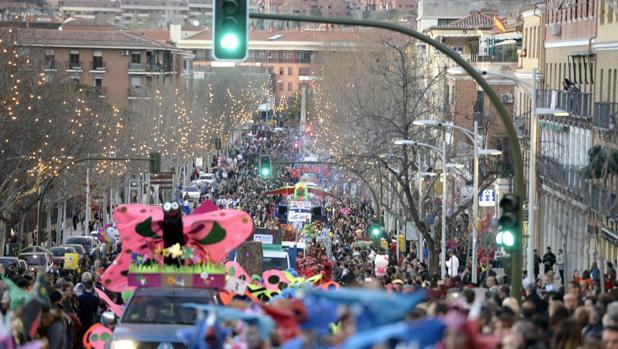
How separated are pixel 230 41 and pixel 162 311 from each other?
11.5 feet

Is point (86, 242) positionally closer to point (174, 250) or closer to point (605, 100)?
point (605, 100)

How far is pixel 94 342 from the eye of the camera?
22.2 m

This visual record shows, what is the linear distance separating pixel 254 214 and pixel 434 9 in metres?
38.2

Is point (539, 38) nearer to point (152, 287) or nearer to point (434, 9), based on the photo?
point (152, 287)

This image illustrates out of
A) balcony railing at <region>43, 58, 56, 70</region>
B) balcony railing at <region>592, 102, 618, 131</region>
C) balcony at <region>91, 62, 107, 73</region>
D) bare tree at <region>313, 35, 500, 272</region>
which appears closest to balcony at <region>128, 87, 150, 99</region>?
balcony at <region>91, 62, 107, 73</region>

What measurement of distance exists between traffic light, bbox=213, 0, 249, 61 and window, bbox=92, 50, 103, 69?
10807 centimetres

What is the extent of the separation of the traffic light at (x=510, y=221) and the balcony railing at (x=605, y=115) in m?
19.0

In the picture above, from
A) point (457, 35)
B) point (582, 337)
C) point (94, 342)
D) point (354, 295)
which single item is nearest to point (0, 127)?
point (94, 342)

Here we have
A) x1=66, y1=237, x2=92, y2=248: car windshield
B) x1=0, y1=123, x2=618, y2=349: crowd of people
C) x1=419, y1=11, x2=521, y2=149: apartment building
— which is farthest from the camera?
x1=419, y1=11, x2=521, y2=149: apartment building

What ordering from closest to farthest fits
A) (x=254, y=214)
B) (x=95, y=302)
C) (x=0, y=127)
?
(x=95, y=302)
(x=0, y=127)
(x=254, y=214)

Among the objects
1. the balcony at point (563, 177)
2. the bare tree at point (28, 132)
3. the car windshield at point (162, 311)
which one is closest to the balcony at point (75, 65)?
the bare tree at point (28, 132)

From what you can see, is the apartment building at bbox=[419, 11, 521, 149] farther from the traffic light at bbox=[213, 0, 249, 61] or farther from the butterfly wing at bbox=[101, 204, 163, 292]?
the traffic light at bbox=[213, 0, 249, 61]

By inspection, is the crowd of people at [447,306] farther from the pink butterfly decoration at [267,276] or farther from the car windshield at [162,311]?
the pink butterfly decoration at [267,276]

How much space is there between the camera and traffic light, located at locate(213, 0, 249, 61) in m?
A: 19.1
